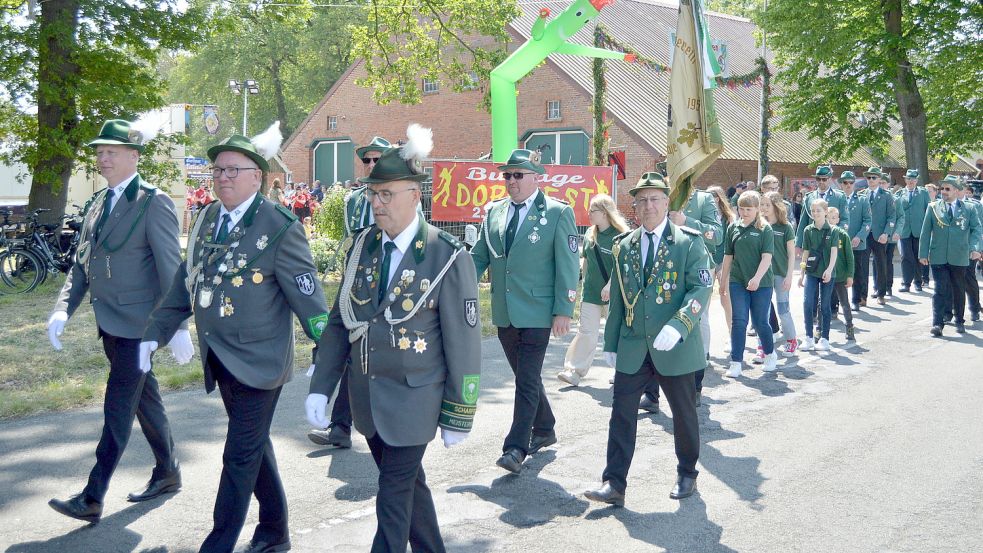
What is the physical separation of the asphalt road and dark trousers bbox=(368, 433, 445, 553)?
892mm

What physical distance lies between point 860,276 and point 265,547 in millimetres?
12748

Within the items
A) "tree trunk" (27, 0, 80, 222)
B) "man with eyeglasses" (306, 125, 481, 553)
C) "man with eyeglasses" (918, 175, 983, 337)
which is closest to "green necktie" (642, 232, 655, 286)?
"man with eyeglasses" (306, 125, 481, 553)

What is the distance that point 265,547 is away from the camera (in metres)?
4.92

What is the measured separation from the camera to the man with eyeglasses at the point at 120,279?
5.24 metres

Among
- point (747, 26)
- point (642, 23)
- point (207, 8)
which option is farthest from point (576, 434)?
point (747, 26)

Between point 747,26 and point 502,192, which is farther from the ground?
point 747,26

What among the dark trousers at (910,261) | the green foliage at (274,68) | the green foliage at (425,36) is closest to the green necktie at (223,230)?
the dark trousers at (910,261)

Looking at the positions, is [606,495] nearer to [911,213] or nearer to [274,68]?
[911,213]

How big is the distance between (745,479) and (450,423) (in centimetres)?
303

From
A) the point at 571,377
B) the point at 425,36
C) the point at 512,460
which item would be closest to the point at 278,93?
the point at 425,36

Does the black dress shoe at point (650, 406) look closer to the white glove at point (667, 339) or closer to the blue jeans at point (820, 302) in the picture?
the white glove at point (667, 339)

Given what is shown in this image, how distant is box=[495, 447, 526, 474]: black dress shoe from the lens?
20.7 ft

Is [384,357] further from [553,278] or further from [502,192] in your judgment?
[502,192]

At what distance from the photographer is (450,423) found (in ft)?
13.5
